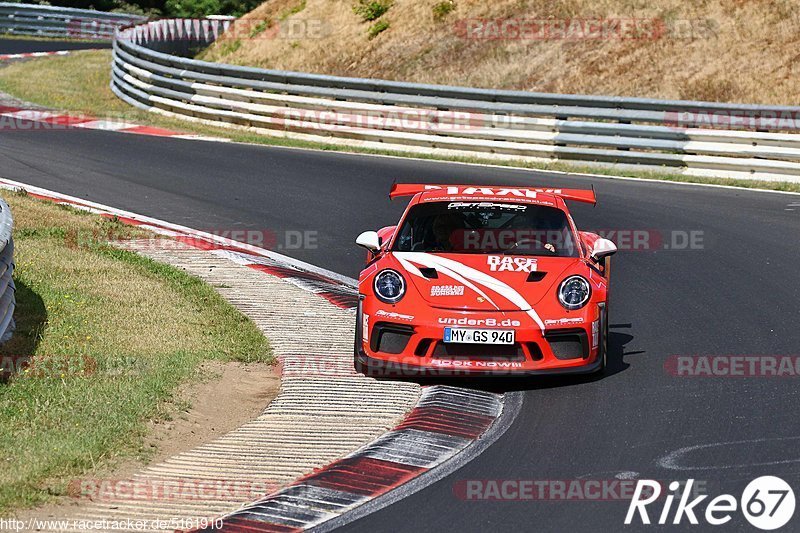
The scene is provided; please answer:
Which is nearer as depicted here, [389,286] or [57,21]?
[389,286]

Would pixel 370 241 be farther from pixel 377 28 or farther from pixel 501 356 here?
pixel 377 28

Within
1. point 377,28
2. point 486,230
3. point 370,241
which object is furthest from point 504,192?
point 377,28

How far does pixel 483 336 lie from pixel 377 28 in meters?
19.8

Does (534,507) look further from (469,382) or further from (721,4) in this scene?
(721,4)

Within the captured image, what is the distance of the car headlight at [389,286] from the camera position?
8.36 meters

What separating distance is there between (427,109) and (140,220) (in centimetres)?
743

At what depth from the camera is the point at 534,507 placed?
6.02m

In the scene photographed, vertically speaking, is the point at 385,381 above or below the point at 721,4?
below

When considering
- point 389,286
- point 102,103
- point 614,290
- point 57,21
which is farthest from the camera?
point 57,21

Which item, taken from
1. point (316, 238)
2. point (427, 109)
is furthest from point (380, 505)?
point (427, 109)

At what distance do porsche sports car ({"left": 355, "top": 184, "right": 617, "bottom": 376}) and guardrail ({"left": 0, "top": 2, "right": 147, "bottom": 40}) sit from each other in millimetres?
33761

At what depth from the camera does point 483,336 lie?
8.02 meters

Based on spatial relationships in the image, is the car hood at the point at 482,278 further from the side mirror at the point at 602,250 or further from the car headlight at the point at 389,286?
the side mirror at the point at 602,250

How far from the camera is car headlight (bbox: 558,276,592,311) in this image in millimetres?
8250
